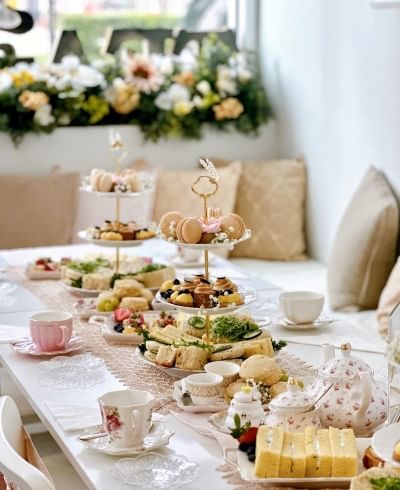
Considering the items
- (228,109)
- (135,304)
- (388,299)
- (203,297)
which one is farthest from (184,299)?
(228,109)

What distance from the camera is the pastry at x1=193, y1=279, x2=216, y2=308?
2.12 meters

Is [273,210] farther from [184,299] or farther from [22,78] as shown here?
[184,299]

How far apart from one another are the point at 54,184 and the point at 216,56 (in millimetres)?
1026

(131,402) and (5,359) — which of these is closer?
(131,402)

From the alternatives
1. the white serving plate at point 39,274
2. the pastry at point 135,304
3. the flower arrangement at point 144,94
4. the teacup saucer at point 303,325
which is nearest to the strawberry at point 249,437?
the teacup saucer at point 303,325

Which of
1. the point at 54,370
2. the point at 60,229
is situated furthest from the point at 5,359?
the point at 60,229

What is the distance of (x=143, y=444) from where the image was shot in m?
1.75

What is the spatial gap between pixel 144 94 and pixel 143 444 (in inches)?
125

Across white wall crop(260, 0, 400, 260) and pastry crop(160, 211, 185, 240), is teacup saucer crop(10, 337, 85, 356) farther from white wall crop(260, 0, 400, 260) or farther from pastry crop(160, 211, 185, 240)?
white wall crop(260, 0, 400, 260)

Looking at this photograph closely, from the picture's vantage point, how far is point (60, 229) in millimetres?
4527

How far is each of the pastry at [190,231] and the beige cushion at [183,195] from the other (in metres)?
2.41

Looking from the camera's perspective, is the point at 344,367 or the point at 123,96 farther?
the point at 123,96

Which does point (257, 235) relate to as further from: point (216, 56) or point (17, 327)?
point (17, 327)

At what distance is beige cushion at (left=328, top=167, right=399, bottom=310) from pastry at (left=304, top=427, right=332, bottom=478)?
7.45 feet
